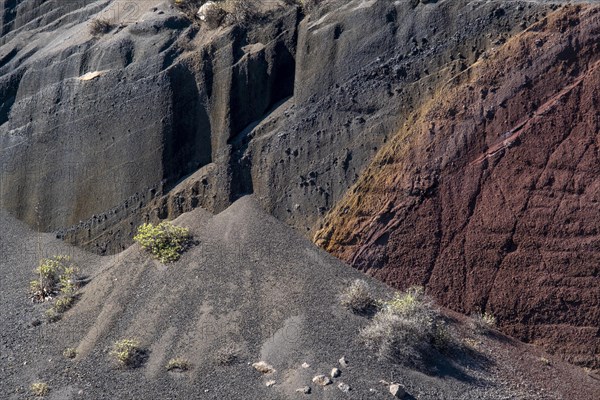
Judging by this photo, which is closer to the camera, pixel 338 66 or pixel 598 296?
pixel 598 296

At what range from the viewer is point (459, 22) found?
13969mm

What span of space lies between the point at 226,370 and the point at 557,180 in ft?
20.6

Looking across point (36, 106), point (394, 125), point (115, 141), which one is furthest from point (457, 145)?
point (36, 106)

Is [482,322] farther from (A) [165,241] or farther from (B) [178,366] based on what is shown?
(A) [165,241]

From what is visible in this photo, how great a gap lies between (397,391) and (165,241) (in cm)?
553

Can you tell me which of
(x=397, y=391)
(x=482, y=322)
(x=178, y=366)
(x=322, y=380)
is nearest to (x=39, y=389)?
(x=178, y=366)

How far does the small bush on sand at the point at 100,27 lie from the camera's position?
18.1 meters

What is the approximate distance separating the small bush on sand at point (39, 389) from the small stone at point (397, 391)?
5.41 metres

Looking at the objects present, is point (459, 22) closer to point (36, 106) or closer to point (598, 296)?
point (598, 296)

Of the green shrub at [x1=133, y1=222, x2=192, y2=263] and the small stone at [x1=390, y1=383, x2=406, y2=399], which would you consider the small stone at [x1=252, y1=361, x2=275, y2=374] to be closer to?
the small stone at [x1=390, y1=383, x2=406, y2=399]

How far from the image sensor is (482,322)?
41.5 ft

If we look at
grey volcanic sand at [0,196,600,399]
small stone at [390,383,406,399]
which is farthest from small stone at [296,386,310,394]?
small stone at [390,383,406,399]

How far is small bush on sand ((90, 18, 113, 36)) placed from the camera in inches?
711

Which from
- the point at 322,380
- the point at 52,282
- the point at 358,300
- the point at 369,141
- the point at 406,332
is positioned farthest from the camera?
the point at 52,282
